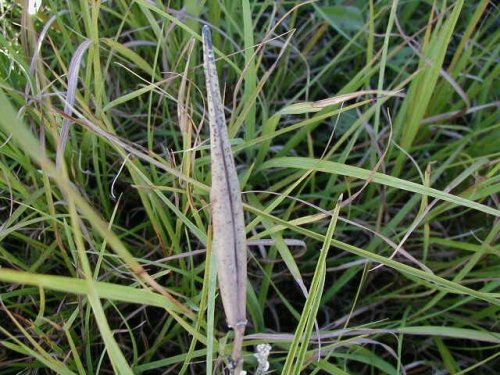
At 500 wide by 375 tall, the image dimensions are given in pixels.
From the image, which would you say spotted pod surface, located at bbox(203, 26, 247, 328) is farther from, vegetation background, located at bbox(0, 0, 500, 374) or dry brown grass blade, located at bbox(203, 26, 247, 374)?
vegetation background, located at bbox(0, 0, 500, 374)

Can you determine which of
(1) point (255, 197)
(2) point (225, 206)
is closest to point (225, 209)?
(2) point (225, 206)

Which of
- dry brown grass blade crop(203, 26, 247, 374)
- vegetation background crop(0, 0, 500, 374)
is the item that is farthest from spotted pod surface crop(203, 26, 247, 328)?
vegetation background crop(0, 0, 500, 374)

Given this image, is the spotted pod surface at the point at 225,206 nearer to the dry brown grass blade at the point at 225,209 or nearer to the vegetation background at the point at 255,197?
the dry brown grass blade at the point at 225,209

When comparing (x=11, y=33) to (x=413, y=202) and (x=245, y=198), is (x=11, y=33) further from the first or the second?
(x=413, y=202)

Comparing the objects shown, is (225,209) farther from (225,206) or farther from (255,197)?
(255,197)

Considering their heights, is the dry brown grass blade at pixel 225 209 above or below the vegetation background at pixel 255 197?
above

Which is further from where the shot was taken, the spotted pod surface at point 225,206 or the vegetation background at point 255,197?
the vegetation background at point 255,197

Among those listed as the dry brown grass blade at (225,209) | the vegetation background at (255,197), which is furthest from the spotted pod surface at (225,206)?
the vegetation background at (255,197)
